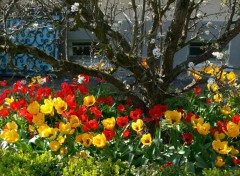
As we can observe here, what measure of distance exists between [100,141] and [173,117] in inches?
24.8

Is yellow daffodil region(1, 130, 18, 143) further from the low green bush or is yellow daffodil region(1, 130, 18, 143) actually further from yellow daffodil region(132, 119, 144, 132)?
yellow daffodil region(132, 119, 144, 132)

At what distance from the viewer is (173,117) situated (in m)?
3.70

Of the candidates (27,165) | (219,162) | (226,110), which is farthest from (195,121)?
(27,165)

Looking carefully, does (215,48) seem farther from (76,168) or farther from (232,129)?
(76,168)

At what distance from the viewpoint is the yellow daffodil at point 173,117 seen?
12.0ft

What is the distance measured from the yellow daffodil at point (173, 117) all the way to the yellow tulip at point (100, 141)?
0.55 m

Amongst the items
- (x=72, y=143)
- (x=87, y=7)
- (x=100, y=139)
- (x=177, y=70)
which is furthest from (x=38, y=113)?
(x=177, y=70)

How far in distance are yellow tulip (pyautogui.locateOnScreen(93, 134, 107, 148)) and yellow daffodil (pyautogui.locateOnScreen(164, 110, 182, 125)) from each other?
0.55m

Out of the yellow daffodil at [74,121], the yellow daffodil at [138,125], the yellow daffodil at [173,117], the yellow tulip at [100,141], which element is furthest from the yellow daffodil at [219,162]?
the yellow daffodil at [74,121]

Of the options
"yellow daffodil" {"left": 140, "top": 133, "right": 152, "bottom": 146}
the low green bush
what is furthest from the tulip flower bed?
the low green bush

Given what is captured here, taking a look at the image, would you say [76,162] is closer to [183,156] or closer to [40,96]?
[183,156]

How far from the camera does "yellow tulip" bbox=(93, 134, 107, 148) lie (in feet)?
11.2

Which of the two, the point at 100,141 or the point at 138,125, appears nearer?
the point at 100,141

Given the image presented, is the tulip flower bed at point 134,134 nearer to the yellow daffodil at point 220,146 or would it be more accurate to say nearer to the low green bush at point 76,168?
the yellow daffodil at point 220,146
